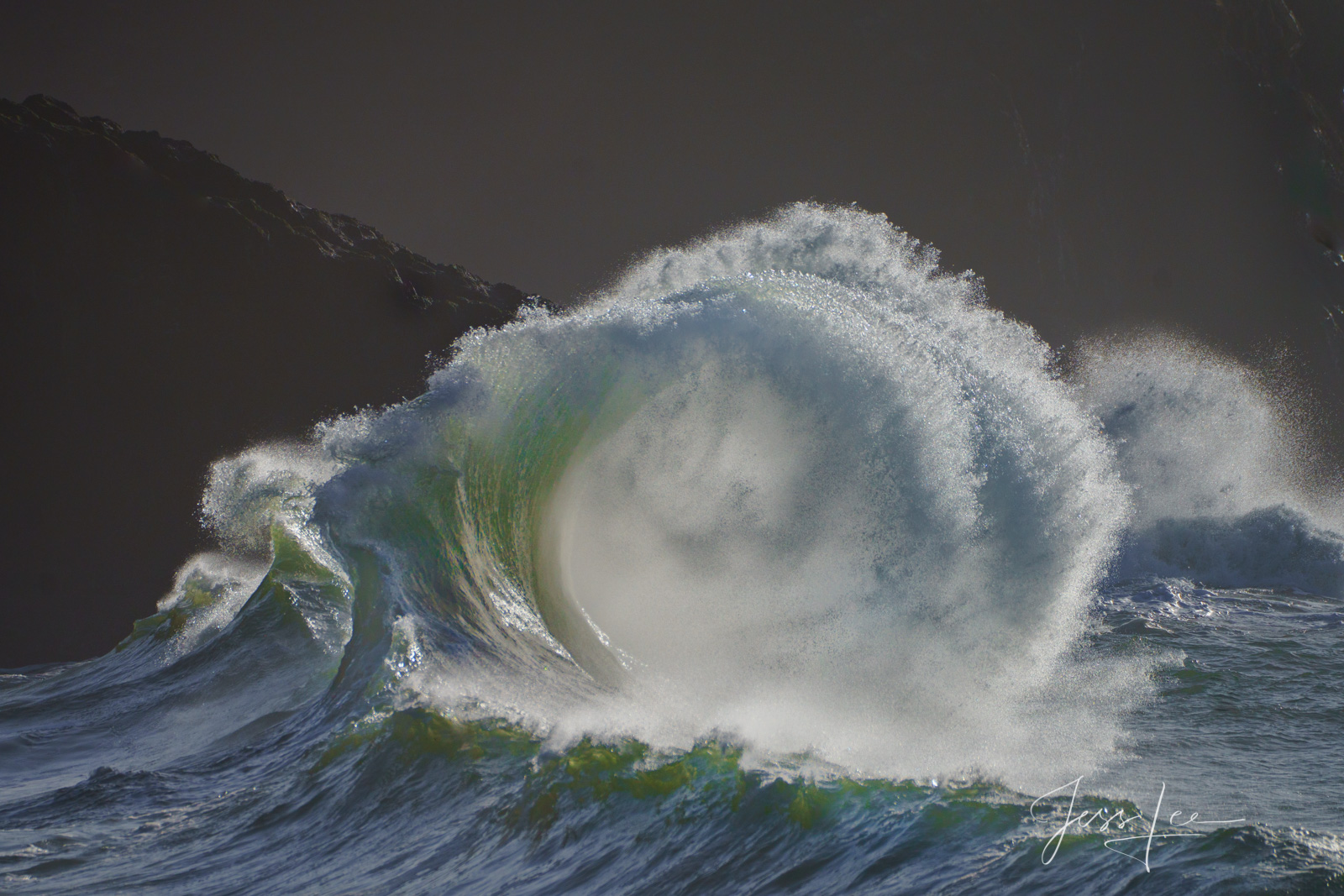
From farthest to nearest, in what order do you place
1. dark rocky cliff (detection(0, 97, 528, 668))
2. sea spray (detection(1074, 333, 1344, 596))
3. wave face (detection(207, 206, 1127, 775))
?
dark rocky cliff (detection(0, 97, 528, 668)) → sea spray (detection(1074, 333, 1344, 596)) → wave face (detection(207, 206, 1127, 775))

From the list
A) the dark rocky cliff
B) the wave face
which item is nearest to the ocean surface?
the wave face

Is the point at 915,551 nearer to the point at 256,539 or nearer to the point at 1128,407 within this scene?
the point at 256,539

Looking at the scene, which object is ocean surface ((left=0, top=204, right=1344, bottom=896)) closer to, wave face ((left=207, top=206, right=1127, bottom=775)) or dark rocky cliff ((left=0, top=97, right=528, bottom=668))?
wave face ((left=207, top=206, right=1127, bottom=775))

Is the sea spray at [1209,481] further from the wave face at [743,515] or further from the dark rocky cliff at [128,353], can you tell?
the dark rocky cliff at [128,353]

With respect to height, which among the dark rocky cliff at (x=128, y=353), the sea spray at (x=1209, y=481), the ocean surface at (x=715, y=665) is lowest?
the ocean surface at (x=715, y=665)

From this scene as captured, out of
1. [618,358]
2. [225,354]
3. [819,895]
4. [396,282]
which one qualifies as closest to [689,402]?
[618,358]

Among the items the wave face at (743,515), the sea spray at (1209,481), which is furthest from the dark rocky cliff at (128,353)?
the sea spray at (1209,481)

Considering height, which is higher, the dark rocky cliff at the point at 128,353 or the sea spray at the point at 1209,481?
the dark rocky cliff at the point at 128,353
